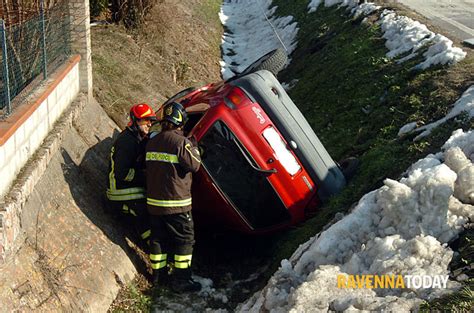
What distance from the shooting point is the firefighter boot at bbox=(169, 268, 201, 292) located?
6.34 meters

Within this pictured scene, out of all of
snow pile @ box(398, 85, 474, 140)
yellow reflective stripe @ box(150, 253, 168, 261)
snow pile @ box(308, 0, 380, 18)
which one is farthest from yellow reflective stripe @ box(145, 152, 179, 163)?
snow pile @ box(308, 0, 380, 18)

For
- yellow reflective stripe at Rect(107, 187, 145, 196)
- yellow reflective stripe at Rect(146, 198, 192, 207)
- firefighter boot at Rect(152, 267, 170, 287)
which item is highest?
yellow reflective stripe at Rect(146, 198, 192, 207)

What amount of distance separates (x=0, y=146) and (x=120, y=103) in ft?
15.3

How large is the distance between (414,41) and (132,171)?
236 inches

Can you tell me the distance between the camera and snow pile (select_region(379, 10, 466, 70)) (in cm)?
880

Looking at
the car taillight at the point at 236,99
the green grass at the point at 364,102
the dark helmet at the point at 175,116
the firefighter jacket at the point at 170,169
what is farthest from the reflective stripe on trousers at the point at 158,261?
the car taillight at the point at 236,99

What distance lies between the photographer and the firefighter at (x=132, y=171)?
21.2 ft

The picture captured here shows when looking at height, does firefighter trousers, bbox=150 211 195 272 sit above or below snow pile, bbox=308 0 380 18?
below

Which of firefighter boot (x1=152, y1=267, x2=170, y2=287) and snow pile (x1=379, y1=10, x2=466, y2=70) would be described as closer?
firefighter boot (x1=152, y1=267, x2=170, y2=287)

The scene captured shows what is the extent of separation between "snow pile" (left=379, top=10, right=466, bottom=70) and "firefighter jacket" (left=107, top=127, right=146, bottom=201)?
486 cm

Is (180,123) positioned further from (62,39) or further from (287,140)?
(62,39)

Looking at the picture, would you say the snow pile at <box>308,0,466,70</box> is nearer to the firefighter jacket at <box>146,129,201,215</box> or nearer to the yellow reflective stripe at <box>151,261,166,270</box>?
the firefighter jacket at <box>146,129,201,215</box>

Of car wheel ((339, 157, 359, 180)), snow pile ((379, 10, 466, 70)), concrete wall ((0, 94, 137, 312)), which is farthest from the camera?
snow pile ((379, 10, 466, 70))

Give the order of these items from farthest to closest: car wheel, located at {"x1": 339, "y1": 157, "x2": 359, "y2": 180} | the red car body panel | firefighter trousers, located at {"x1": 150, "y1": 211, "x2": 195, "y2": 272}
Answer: car wheel, located at {"x1": 339, "y1": 157, "x2": 359, "y2": 180} < the red car body panel < firefighter trousers, located at {"x1": 150, "y1": 211, "x2": 195, "y2": 272}
